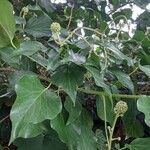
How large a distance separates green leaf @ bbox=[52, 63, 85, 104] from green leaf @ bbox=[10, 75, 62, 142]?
0.08ft

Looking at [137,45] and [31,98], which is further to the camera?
[137,45]

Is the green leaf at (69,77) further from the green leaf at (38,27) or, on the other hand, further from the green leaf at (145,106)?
the green leaf at (38,27)

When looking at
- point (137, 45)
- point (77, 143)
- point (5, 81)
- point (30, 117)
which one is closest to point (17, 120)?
point (30, 117)

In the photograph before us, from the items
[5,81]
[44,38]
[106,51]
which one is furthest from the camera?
[44,38]

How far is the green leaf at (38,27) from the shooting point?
34.9 inches

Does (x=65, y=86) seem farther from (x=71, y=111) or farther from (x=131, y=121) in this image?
(x=131, y=121)

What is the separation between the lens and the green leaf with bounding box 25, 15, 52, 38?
89 cm

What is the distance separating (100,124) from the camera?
35.2 inches

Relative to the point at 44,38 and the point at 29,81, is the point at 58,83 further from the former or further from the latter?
the point at 44,38

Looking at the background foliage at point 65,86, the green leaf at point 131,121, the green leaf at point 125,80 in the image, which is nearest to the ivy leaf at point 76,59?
the background foliage at point 65,86

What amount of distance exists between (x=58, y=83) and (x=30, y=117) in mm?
74

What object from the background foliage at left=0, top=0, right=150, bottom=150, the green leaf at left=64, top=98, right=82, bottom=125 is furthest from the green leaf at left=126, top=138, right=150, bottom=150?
the green leaf at left=64, top=98, right=82, bottom=125

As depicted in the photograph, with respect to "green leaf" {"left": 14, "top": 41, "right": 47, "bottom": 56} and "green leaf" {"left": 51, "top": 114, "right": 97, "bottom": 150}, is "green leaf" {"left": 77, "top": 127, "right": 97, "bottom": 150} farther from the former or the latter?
"green leaf" {"left": 14, "top": 41, "right": 47, "bottom": 56}

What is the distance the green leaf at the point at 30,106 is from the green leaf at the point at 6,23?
124 millimetres
